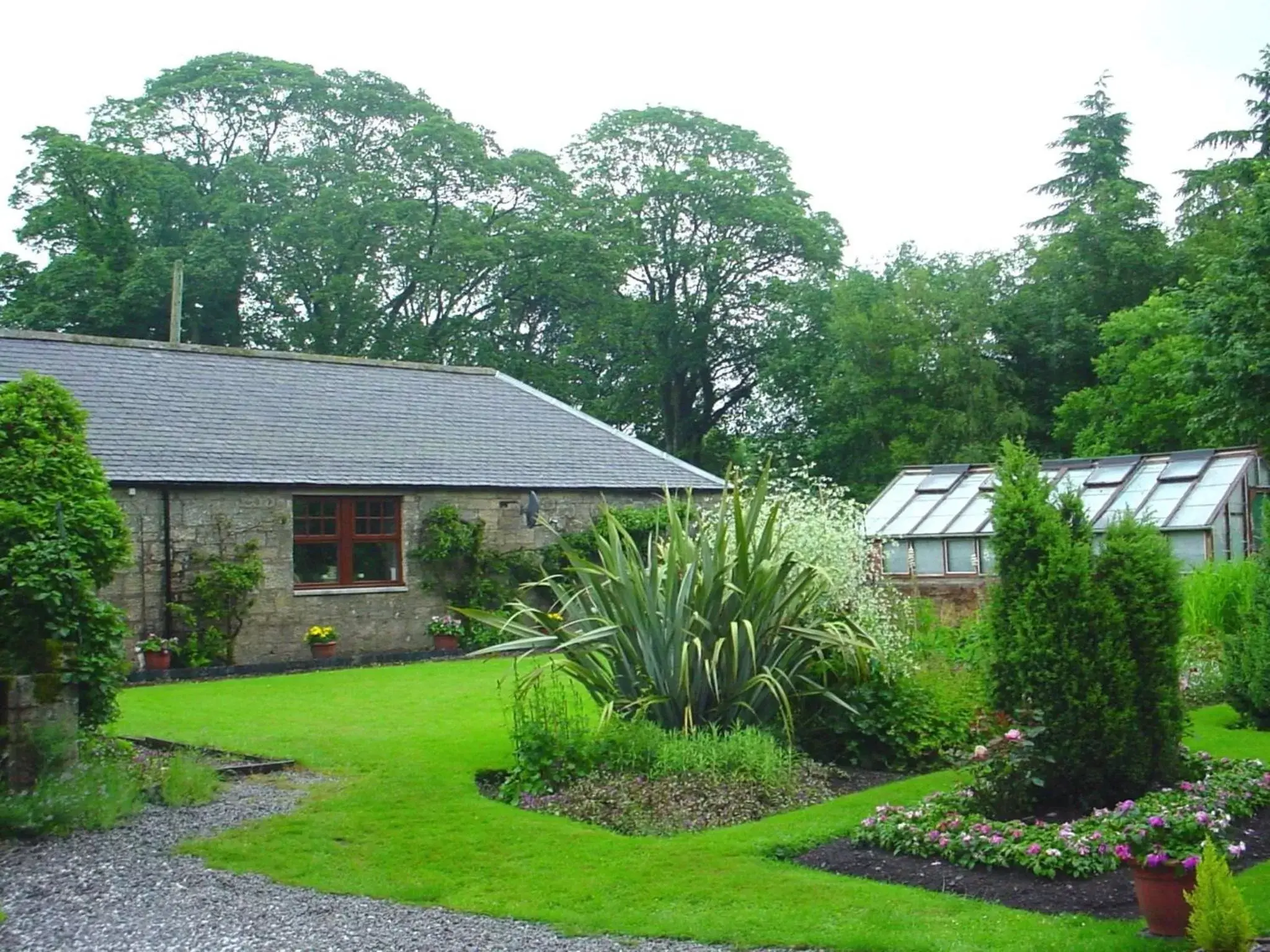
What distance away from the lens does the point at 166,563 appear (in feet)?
59.3

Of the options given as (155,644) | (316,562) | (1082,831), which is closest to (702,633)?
(1082,831)

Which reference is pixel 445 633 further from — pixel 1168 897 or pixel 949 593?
pixel 1168 897

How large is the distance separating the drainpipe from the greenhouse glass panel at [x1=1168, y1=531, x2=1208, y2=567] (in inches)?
585

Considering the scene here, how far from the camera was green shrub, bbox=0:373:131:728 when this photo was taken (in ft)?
27.6

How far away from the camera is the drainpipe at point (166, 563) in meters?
18.0

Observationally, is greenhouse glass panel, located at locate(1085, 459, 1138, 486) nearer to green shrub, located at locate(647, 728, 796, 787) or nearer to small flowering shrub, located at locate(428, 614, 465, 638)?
small flowering shrub, located at locate(428, 614, 465, 638)

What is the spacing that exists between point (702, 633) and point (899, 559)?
13806 millimetres

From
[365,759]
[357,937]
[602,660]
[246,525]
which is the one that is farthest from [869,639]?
[246,525]

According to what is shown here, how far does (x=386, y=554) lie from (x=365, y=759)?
10692 mm

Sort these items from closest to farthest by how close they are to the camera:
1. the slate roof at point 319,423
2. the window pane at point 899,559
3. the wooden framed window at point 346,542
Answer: the slate roof at point 319,423 → the wooden framed window at point 346,542 → the window pane at point 899,559

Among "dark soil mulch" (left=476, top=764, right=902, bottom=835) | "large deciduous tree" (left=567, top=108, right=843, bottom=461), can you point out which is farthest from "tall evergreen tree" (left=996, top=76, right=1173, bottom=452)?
"dark soil mulch" (left=476, top=764, right=902, bottom=835)

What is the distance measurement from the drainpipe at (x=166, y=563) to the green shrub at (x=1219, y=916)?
Answer: 15938 mm

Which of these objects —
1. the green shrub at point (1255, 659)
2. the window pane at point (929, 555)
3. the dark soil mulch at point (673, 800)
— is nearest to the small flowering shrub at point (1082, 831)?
the dark soil mulch at point (673, 800)

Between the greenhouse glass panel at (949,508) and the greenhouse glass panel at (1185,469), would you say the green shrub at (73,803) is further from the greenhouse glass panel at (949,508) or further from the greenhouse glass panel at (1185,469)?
the greenhouse glass panel at (1185,469)
